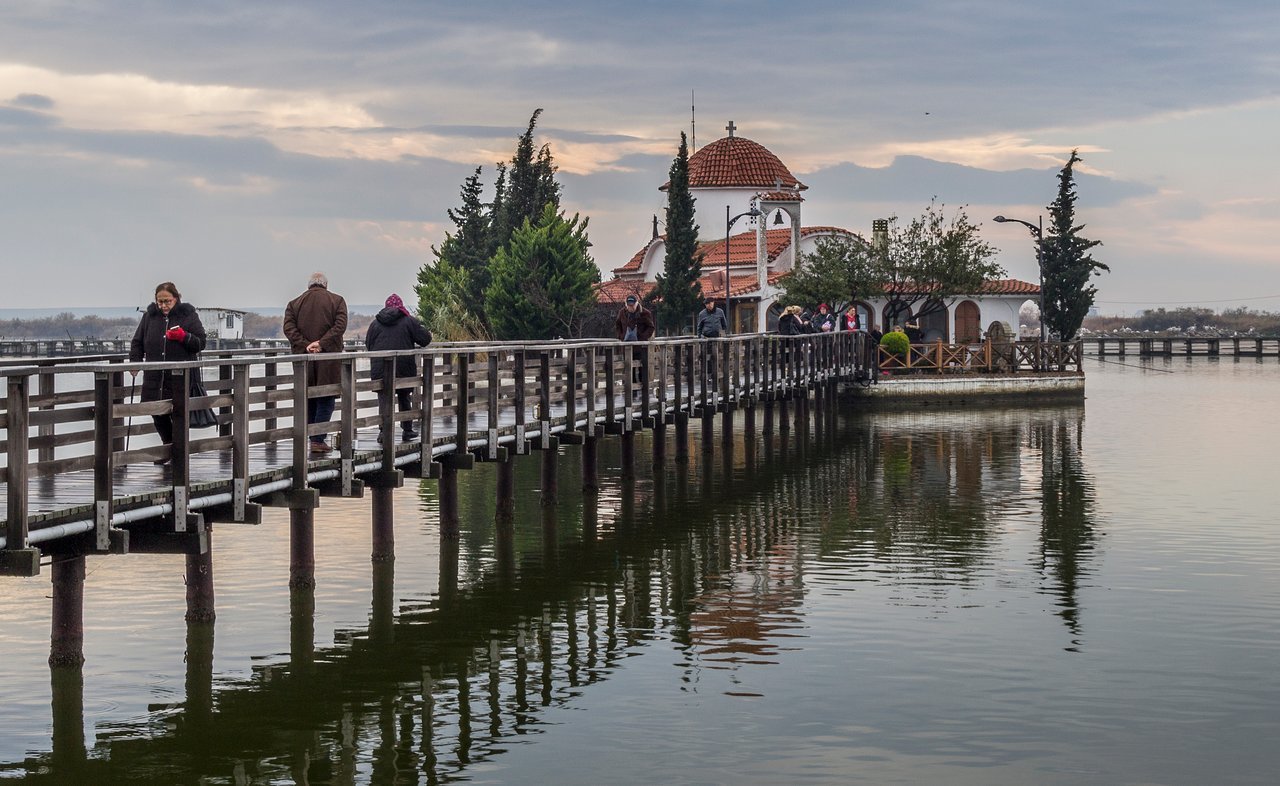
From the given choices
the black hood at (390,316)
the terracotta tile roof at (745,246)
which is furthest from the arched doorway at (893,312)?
the black hood at (390,316)

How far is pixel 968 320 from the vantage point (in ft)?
272

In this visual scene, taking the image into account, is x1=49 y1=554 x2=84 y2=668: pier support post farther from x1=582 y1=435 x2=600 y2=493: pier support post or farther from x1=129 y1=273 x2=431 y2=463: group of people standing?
x1=582 y1=435 x2=600 y2=493: pier support post

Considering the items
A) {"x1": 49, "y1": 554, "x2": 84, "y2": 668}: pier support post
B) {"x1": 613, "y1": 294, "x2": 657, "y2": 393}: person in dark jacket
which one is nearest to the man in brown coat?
{"x1": 49, "y1": 554, "x2": 84, "y2": 668}: pier support post

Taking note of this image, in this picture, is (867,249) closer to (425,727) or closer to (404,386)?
(404,386)

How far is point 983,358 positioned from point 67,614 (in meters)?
48.3

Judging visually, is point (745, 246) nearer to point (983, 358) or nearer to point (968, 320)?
point (968, 320)

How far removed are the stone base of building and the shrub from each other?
4.76 ft

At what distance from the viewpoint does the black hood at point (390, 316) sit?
2162 cm

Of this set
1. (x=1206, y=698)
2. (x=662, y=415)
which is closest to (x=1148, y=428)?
(x=662, y=415)

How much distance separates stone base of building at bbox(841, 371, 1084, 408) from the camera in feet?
185

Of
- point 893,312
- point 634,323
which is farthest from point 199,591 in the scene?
point 893,312

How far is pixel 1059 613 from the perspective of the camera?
19.2m

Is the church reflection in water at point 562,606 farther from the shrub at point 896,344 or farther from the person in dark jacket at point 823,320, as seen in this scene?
the shrub at point 896,344

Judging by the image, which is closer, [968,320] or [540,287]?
[540,287]
